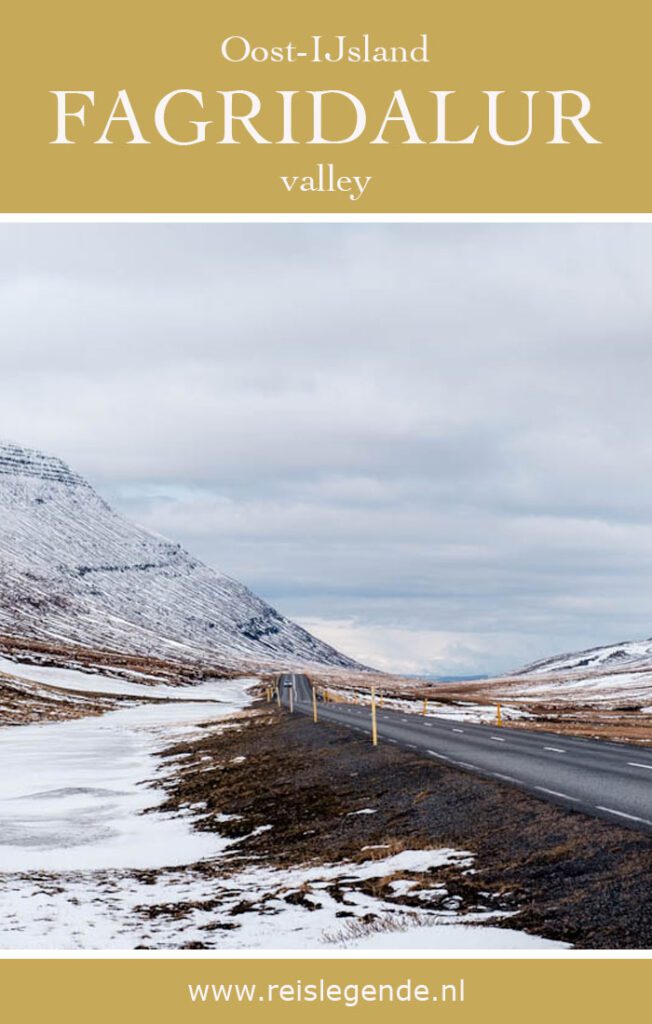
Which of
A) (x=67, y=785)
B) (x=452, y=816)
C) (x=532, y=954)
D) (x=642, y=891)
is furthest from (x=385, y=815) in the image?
(x=67, y=785)

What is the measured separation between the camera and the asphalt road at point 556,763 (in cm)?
1808

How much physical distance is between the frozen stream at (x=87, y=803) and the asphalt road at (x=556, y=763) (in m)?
7.56

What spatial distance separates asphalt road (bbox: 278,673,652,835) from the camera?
1808 cm

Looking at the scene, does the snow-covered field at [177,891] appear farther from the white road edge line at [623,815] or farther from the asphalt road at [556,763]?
the asphalt road at [556,763]

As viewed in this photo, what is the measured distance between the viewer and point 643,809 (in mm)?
17047

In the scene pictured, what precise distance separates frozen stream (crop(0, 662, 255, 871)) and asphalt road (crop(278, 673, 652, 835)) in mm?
7560

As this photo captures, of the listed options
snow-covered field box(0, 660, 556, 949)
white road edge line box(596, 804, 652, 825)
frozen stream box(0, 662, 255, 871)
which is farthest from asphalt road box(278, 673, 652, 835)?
frozen stream box(0, 662, 255, 871)

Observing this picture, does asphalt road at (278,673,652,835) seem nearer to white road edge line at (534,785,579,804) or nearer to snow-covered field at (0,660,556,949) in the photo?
white road edge line at (534,785,579,804)

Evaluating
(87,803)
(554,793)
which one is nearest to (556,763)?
(554,793)

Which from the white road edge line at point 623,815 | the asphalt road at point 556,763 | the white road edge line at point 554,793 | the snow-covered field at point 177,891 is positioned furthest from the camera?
the white road edge line at point 554,793

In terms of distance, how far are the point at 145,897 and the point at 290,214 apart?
37.6ft

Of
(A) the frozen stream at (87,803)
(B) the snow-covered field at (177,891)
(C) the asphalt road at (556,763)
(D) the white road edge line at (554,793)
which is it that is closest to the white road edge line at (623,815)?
(C) the asphalt road at (556,763)

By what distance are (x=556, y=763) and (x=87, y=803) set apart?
13719 millimetres

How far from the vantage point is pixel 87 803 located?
1109 inches
